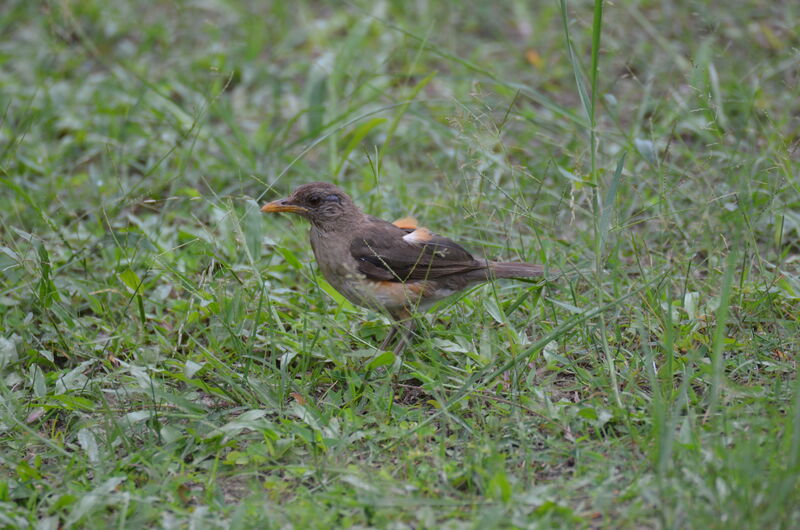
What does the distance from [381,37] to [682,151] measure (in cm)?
350

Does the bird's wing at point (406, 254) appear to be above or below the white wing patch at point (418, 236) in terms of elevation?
below

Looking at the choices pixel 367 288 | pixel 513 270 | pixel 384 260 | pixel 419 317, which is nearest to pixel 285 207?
pixel 384 260

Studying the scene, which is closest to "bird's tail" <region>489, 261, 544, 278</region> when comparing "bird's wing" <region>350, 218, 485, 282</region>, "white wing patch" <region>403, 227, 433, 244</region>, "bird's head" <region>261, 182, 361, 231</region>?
"bird's wing" <region>350, 218, 485, 282</region>

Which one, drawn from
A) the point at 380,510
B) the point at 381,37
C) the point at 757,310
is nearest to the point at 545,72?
the point at 381,37

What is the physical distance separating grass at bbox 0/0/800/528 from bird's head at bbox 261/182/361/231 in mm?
196

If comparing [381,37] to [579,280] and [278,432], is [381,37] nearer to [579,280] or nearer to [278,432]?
[579,280]

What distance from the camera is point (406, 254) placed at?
204 inches

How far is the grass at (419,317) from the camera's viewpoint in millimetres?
3615

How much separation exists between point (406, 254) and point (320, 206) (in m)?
0.63

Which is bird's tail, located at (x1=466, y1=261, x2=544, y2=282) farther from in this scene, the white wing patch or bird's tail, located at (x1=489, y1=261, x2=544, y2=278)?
the white wing patch

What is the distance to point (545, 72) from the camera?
823 cm

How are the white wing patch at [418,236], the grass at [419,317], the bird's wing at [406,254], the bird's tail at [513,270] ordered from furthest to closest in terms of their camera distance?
the white wing patch at [418,236]
the bird's wing at [406,254]
the bird's tail at [513,270]
the grass at [419,317]

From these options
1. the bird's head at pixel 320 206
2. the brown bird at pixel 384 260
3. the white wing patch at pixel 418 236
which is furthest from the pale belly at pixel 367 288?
the white wing patch at pixel 418 236

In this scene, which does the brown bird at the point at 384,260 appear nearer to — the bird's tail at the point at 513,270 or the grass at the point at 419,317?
the bird's tail at the point at 513,270
